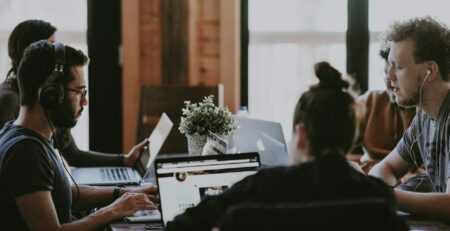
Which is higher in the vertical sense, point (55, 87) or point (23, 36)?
point (23, 36)

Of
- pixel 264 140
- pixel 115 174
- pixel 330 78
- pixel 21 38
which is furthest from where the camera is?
pixel 21 38

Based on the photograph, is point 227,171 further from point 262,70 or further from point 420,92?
point 262,70

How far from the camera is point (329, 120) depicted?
1.43 m

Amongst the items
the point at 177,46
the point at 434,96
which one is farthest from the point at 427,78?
the point at 177,46

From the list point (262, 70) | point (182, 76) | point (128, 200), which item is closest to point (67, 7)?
point (182, 76)

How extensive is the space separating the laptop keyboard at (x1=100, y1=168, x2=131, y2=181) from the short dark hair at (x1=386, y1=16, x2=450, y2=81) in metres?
1.20

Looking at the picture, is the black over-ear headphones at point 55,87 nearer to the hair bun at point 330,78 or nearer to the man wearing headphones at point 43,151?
the man wearing headphones at point 43,151

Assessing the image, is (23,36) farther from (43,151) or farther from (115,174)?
(43,151)

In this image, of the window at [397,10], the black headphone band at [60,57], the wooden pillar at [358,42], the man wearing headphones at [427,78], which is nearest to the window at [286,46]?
the wooden pillar at [358,42]

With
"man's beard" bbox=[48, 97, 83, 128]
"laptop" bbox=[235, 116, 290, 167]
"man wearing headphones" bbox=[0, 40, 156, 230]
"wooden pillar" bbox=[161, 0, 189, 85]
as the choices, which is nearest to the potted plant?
"laptop" bbox=[235, 116, 290, 167]

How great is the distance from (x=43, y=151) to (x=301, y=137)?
0.85m

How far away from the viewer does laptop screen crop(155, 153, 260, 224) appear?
1.95 metres

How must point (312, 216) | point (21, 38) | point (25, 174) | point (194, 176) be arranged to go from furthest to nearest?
point (21, 38) < point (194, 176) < point (25, 174) < point (312, 216)

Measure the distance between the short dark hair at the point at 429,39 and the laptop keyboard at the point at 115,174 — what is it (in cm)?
120
